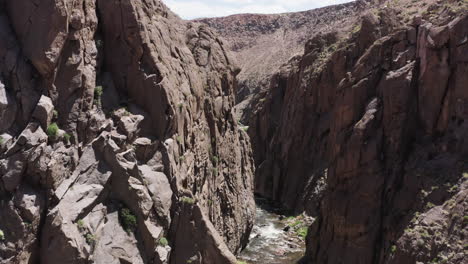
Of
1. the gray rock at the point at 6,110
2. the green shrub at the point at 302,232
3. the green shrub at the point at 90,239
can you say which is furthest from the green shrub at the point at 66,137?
the green shrub at the point at 302,232

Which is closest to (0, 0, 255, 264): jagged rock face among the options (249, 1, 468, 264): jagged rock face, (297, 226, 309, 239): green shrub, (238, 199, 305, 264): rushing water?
(238, 199, 305, 264): rushing water

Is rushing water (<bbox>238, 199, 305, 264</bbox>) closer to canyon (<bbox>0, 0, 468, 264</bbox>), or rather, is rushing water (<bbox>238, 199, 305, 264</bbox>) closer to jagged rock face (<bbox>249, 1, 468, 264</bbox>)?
canyon (<bbox>0, 0, 468, 264</bbox>)

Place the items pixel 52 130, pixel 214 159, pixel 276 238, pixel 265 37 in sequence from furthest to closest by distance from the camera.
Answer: pixel 265 37 < pixel 276 238 < pixel 214 159 < pixel 52 130

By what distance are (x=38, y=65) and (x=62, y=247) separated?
8.43 metres

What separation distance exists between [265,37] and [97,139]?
140 metres

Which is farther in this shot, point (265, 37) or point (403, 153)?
point (265, 37)

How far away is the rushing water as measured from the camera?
39.5m

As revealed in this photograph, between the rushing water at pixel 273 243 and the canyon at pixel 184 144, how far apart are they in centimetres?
55

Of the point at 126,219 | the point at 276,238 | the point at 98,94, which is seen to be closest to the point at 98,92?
the point at 98,94

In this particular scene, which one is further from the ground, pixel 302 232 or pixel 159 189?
pixel 159 189

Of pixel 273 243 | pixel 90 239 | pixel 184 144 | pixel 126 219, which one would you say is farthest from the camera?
pixel 273 243

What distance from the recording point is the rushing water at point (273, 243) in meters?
39.5

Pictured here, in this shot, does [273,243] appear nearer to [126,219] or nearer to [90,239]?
[126,219]

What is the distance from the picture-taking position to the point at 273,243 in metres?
43.5
